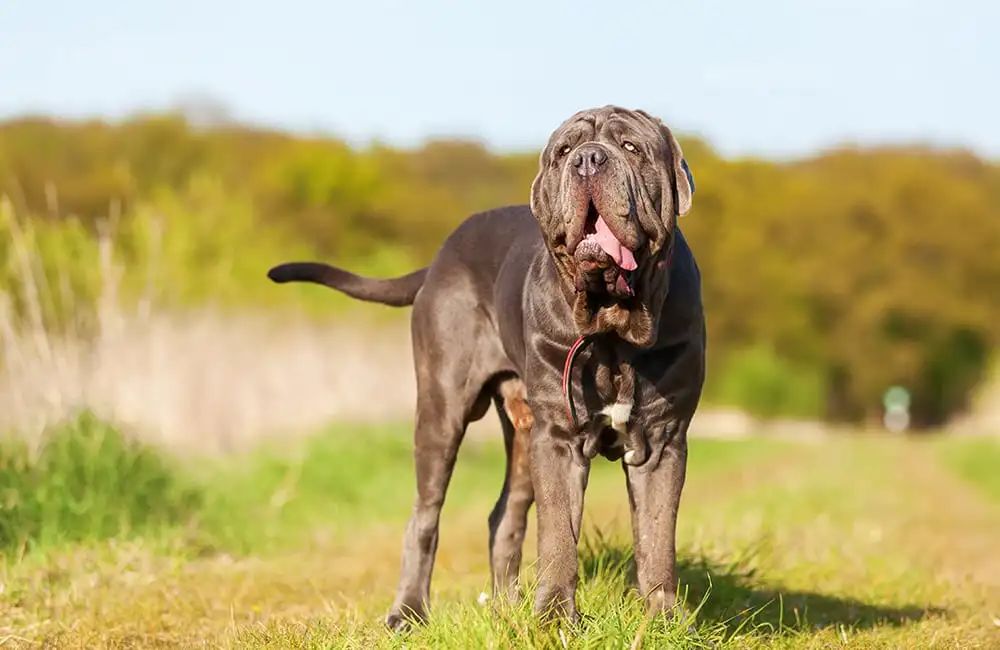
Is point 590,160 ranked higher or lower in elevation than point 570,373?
higher

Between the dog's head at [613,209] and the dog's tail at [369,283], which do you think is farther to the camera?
the dog's tail at [369,283]

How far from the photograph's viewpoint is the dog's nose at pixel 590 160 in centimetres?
416

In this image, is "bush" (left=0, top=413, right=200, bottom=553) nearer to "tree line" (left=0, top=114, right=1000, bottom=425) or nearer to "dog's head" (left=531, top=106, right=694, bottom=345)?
"dog's head" (left=531, top=106, right=694, bottom=345)

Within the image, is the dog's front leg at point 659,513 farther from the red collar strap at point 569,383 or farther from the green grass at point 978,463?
the green grass at point 978,463

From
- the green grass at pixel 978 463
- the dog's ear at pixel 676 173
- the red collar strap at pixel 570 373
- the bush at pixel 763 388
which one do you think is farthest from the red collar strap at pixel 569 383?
the bush at pixel 763 388

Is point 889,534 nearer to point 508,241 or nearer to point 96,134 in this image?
point 508,241

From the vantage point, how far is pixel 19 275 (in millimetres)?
9484

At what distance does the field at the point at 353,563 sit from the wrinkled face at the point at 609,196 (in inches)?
43.9

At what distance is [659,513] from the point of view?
4656 mm

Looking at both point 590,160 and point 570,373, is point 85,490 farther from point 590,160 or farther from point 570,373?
point 590,160

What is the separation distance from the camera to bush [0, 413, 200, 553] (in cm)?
744

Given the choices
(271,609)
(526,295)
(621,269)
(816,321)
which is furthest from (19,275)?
(816,321)

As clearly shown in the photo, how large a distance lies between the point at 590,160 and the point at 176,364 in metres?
8.61

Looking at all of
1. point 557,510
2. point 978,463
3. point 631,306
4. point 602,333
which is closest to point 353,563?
point 557,510
